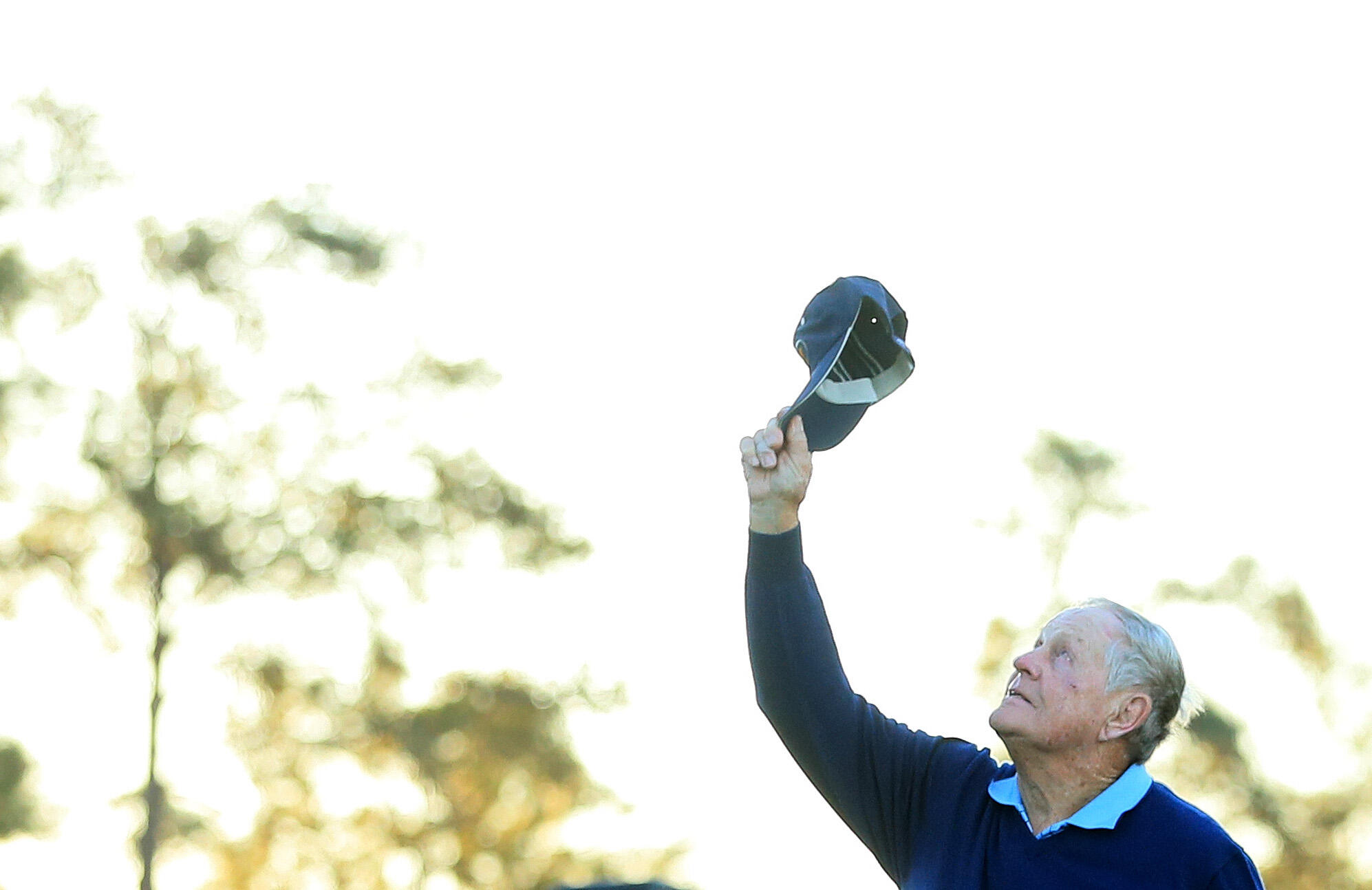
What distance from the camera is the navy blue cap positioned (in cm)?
389

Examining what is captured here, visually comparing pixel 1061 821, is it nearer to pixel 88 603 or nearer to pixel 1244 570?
pixel 88 603

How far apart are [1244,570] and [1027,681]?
18018mm

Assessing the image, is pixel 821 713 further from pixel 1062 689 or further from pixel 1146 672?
pixel 1146 672

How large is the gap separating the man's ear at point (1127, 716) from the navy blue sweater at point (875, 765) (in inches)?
5.1

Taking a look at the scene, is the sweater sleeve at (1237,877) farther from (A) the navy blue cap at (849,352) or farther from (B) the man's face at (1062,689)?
(A) the navy blue cap at (849,352)

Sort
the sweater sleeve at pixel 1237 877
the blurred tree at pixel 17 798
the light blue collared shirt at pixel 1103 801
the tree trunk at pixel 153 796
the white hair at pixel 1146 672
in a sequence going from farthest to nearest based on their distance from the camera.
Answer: the blurred tree at pixel 17 798, the tree trunk at pixel 153 796, the white hair at pixel 1146 672, the light blue collared shirt at pixel 1103 801, the sweater sleeve at pixel 1237 877

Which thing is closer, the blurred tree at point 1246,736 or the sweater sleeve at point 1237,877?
the sweater sleeve at point 1237,877

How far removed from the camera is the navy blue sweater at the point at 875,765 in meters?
3.75

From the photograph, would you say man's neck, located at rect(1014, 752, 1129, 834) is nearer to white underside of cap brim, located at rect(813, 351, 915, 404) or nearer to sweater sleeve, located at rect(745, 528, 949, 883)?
sweater sleeve, located at rect(745, 528, 949, 883)

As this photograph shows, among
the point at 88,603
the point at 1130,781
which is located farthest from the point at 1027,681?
the point at 88,603

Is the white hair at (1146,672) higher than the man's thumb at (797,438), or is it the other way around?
the man's thumb at (797,438)

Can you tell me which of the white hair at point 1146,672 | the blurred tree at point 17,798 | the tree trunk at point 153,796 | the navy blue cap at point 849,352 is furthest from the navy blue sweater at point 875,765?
the blurred tree at point 17,798

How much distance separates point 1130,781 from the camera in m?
3.75

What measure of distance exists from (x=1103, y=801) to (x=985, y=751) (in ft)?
0.99
